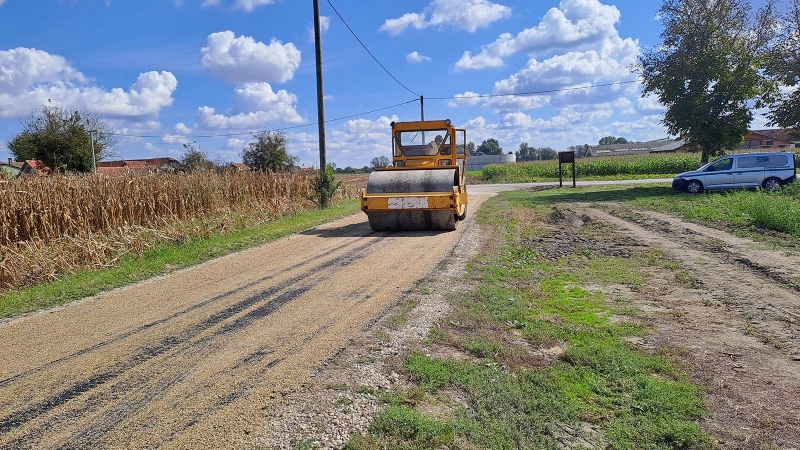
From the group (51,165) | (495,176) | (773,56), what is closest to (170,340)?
(773,56)

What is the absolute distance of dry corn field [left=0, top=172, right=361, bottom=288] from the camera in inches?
356

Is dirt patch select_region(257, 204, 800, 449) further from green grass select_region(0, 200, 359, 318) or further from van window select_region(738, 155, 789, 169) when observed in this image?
van window select_region(738, 155, 789, 169)

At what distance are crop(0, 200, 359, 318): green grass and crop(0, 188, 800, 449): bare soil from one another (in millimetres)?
470

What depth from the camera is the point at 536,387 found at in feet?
13.5

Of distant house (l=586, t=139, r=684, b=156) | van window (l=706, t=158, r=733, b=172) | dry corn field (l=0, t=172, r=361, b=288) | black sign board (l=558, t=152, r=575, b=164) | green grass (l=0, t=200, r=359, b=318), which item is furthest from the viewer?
distant house (l=586, t=139, r=684, b=156)

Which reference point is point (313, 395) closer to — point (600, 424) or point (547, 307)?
point (600, 424)

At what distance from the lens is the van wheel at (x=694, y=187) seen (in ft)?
70.7

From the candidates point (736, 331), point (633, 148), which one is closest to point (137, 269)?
point (736, 331)

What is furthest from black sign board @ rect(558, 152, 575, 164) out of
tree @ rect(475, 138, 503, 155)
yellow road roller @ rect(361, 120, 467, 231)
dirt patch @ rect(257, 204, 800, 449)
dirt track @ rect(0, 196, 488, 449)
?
tree @ rect(475, 138, 503, 155)

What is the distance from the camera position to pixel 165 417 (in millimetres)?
3568

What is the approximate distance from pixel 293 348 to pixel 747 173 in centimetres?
2161

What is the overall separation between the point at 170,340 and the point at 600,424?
3.88 metres

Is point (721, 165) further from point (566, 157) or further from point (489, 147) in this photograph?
point (489, 147)

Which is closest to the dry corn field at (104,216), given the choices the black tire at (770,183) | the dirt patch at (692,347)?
the dirt patch at (692,347)
